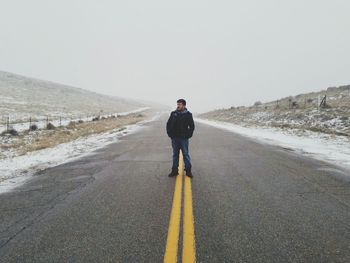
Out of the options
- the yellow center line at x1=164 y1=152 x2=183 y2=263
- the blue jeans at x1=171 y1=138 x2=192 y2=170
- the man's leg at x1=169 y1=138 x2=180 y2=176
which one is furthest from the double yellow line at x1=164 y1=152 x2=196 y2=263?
the blue jeans at x1=171 y1=138 x2=192 y2=170

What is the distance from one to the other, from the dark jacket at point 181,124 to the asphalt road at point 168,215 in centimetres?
108

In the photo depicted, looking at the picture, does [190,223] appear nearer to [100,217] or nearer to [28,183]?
[100,217]

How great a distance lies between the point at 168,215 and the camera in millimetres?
4383

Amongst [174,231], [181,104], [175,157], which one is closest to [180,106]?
[181,104]

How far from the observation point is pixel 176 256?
3154 mm

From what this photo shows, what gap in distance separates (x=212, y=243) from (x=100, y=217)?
185cm

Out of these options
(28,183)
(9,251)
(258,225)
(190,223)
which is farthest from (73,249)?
(28,183)

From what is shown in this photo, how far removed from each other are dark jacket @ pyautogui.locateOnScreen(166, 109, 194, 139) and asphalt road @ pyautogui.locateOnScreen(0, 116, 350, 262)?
1076 mm

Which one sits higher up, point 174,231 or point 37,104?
point 37,104

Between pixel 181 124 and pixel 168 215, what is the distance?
321cm

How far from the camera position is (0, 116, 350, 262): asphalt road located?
3289 millimetres

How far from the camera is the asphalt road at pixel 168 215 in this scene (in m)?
3.29

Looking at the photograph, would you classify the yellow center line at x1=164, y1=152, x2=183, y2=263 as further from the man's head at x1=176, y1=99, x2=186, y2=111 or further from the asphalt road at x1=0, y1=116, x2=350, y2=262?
the man's head at x1=176, y1=99, x2=186, y2=111

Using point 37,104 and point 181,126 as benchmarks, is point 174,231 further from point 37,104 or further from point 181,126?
point 37,104
